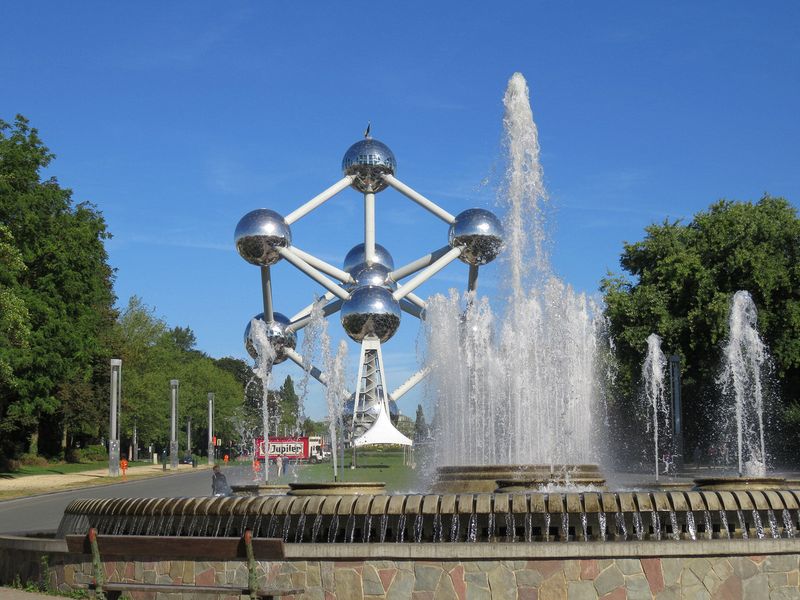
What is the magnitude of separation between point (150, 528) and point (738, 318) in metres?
31.5

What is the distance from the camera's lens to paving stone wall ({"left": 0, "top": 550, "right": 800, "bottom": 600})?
8.88 m

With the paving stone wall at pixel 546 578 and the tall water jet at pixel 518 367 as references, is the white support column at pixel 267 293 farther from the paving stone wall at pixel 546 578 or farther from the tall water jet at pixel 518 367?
the paving stone wall at pixel 546 578

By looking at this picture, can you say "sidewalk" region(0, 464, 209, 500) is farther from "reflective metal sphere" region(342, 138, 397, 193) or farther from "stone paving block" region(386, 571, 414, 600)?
"stone paving block" region(386, 571, 414, 600)

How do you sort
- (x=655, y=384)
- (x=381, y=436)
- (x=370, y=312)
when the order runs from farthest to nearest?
(x=655, y=384) → (x=381, y=436) → (x=370, y=312)

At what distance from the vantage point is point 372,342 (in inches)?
1743

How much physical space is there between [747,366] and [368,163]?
16.8m

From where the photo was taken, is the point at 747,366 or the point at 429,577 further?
the point at 747,366

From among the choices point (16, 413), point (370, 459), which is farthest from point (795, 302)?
point (16, 413)

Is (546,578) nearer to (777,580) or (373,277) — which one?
(777,580)

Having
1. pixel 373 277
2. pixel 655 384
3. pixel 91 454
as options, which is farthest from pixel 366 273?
pixel 91 454

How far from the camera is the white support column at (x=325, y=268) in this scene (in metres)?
45.9

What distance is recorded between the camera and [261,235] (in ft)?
139

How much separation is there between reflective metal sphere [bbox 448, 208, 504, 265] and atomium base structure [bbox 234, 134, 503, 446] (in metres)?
0.04

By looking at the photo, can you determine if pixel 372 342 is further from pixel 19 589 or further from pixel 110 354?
pixel 19 589
